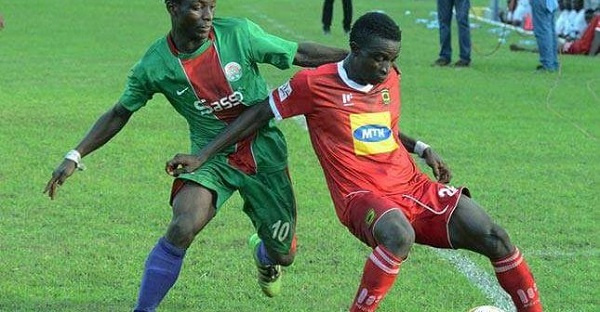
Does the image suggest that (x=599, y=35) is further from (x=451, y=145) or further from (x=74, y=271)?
(x=74, y=271)

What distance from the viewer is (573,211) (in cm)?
966

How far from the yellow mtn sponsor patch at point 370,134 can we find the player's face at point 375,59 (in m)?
0.19

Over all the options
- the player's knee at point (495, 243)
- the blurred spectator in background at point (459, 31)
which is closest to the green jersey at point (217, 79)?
the player's knee at point (495, 243)

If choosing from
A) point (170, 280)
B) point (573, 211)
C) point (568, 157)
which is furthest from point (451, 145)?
point (170, 280)

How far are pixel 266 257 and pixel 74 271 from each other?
1219mm

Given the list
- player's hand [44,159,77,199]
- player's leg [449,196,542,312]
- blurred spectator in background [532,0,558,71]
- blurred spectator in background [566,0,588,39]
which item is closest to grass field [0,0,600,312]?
blurred spectator in background [532,0,558,71]

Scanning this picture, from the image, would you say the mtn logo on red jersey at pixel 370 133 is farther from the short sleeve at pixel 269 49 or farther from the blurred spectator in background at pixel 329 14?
the blurred spectator in background at pixel 329 14

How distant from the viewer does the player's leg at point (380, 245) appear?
6121mm

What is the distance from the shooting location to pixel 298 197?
10109 mm

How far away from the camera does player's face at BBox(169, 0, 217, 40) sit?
660 centimetres

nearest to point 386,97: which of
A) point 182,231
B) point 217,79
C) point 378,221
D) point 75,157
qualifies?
point 378,221

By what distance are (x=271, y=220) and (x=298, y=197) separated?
286cm

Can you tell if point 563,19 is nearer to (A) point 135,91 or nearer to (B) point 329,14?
(B) point 329,14

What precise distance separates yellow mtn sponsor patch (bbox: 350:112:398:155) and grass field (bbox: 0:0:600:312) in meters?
1.06
